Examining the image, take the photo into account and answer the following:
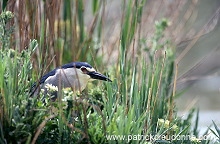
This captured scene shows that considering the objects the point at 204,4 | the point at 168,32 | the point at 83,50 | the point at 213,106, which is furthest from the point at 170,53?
the point at 204,4

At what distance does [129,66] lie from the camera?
2.35 meters

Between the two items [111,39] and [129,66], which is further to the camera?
[111,39]

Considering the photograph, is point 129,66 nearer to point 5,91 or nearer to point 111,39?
point 5,91

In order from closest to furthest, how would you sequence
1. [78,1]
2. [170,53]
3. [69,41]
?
1. [170,53]
2. [78,1]
3. [69,41]

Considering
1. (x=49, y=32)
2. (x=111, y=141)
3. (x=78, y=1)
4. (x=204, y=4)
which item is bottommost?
(x=111, y=141)

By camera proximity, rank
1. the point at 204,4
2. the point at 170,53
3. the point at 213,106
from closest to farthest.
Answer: the point at 170,53 < the point at 213,106 < the point at 204,4

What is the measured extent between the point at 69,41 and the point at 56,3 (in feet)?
2.80

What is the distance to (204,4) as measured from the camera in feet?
24.7

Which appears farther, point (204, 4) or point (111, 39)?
point (204, 4)

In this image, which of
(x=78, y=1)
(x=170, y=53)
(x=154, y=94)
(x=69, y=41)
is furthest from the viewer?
(x=69, y=41)

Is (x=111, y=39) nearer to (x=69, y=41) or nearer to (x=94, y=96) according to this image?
(x=69, y=41)

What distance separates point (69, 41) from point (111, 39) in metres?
0.69

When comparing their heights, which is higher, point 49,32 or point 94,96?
point 49,32

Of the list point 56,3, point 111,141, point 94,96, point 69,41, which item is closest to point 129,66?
→ point 94,96
